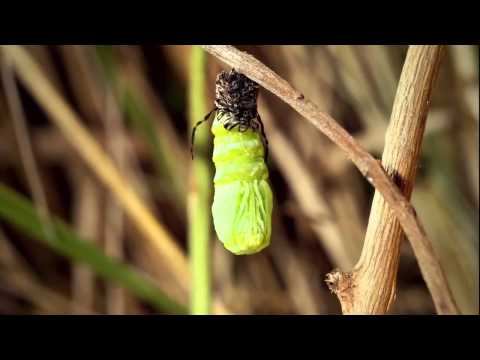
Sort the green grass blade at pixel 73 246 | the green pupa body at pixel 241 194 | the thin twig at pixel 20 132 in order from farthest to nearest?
the thin twig at pixel 20 132 < the green grass blade at pixel 73 246 < the green pupa body at pixel 241 194

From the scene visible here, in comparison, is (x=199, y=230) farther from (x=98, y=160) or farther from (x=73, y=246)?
(x=98, y=160)

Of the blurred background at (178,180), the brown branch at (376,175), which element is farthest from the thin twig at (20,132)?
the brown branch at (376,175)

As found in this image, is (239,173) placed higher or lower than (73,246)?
lower

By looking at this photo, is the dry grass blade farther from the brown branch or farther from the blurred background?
the brown branch

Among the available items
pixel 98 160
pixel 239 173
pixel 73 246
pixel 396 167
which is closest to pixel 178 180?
pixel 98 160

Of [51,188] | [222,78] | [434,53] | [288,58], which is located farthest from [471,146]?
[51,188]

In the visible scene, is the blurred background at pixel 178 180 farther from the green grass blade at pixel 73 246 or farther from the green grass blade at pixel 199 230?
the green grass blade at pixel 199 230
